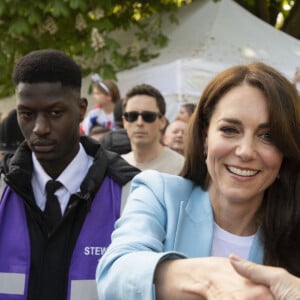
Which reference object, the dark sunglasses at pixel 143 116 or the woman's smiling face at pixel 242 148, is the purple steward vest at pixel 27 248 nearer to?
the woman's smiling face at pixel 242 148

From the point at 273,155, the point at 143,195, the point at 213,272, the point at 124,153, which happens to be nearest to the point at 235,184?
the point at 273,155

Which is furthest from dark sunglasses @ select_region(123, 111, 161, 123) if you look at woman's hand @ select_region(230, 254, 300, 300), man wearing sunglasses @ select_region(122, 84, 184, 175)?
woman's hand @ select_region(230, 254, 300, 300)

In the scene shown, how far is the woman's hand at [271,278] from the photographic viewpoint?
52.1 inches

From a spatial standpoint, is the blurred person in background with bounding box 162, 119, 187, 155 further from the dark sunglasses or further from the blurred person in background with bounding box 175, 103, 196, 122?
the dark sunglasses

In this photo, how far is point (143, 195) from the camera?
1963 millimetres

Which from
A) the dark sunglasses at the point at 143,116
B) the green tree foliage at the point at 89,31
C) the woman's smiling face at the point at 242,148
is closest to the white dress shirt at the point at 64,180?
the woman's smiling face at the point at 242,148

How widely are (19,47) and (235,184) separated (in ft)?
25.6

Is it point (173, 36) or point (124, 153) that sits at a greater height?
point (173, 36)

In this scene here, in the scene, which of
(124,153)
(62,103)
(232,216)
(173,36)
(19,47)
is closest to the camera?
(232,216)

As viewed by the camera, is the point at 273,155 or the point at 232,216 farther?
the point at 232,216

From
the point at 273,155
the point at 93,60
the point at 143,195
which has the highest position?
the point at 93,60

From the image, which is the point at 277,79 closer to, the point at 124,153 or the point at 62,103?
the point at 62,103

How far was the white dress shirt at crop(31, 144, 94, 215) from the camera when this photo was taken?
264 cm

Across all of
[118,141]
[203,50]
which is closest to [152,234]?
[118,141]
